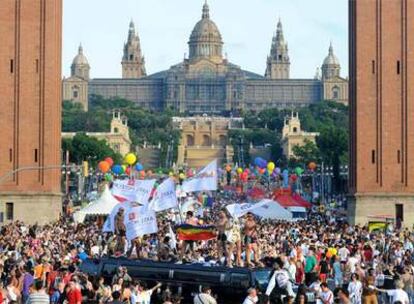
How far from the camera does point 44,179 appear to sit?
6316cm

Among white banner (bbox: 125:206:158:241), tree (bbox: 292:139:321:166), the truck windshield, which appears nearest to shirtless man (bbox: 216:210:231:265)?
white banner (bbox: 125:206:158:241)

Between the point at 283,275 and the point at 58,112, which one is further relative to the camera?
the point at 58,112

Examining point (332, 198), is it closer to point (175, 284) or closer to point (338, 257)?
point (338, 257)

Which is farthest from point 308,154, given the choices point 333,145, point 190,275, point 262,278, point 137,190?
point 262,278

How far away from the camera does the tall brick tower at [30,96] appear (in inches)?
2470

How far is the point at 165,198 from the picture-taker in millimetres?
36500

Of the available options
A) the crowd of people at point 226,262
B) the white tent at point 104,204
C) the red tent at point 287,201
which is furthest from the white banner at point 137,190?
the red tent at point 287,201

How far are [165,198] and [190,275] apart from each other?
6.89 meters

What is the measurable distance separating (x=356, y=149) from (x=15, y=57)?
15.3m

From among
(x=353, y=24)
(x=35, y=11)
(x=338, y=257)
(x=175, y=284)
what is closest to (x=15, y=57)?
(x=35, y=11)

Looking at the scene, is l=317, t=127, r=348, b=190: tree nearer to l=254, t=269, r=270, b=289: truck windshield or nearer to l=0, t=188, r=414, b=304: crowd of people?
l=0, t=188, r=414, b=304: crowd of people

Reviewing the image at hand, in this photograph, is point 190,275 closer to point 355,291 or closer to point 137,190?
point 355,291

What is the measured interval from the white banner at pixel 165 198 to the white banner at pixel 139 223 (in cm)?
302

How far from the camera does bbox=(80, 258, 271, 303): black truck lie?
1130 inches
